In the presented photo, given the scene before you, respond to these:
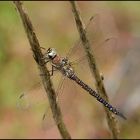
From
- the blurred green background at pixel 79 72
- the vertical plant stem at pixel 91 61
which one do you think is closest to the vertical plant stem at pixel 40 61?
the vertical plant stem at pixel 91 61

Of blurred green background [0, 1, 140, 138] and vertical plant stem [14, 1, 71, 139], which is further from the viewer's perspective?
blurred green background [0, 1, 140, 138]

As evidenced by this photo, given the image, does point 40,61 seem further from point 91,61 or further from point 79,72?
point 79,72

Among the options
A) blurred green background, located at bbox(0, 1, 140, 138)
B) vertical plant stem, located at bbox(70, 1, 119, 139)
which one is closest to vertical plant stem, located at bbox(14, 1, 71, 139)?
vertical plant stem, located at bbox(70, 1, 119, 139)

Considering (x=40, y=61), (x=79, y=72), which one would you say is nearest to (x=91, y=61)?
(x=40, y=61)

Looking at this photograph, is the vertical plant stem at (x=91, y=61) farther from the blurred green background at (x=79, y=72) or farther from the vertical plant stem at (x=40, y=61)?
the blurred green background at (x=79, y=72)

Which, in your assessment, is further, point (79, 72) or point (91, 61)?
point (79, 72)

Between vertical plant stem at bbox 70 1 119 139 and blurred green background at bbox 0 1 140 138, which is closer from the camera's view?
vertical plant stem at bbox 70 1 119 139

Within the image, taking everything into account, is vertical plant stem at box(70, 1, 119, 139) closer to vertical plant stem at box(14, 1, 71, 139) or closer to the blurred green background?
vertical plant stem at box(14, 1, 71, 139)

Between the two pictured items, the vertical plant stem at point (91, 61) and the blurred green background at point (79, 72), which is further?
the blurred green background at point (79, 72)

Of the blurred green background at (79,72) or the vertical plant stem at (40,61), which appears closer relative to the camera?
the vertical plant stem at (40,61)
